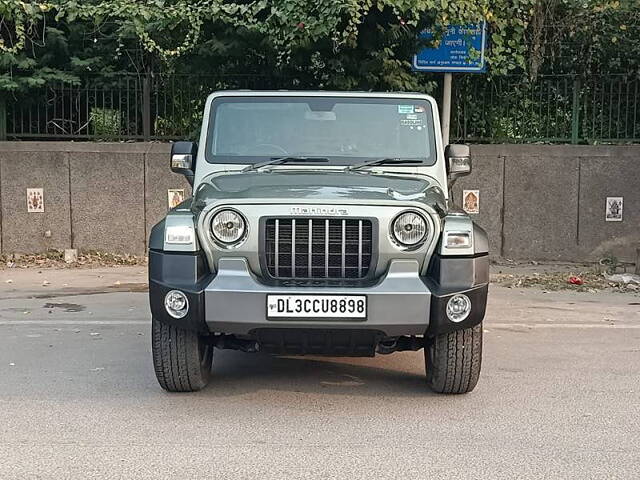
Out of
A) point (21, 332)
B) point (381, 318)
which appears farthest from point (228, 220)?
point (21, 332)

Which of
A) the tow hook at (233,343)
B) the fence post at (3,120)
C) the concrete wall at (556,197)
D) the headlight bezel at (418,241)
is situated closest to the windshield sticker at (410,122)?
the headlight bezel at (418,241)

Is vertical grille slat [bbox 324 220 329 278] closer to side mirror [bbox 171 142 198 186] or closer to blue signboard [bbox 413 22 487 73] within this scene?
side mirror [bbox 171 142 198 186]

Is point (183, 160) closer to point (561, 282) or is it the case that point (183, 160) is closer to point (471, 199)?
point (561, 282)

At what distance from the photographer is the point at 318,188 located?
5.07 meters

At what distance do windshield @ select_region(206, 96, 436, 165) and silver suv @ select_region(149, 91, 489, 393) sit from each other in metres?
0.55

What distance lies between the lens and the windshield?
5922 millimetres

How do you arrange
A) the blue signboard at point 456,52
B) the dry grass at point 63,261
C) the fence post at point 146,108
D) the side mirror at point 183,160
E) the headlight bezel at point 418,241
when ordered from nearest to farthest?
the headlight bezel at point 418,241 → the side mirror at point 183,160 → the blue signboard at point 456,52 → the dry grass at point 63,261 → the fence post at point 146,108

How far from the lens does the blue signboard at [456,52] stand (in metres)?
10.6

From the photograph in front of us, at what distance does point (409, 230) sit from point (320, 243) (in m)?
0.52

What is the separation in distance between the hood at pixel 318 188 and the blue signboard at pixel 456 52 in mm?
5473

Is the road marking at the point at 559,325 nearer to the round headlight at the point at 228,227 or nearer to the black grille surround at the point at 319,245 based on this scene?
the black grille surround at the point at 319,245

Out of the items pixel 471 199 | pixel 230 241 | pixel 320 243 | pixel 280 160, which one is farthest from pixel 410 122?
pixel 471 199

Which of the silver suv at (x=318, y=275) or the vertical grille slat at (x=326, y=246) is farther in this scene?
the vertical grille slat at (x=326, y=246)

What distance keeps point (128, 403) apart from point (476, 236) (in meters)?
Answer: 2.35
